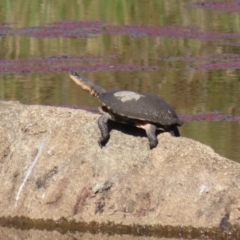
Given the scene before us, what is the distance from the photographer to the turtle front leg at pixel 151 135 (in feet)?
25.0

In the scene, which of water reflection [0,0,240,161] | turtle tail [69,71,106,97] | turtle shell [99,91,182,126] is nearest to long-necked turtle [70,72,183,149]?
turtle shell [99,91,182,126]

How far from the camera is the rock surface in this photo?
7426 mm

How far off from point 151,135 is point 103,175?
453 millimetres

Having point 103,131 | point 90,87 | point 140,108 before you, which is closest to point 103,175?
point 103,131

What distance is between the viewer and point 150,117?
306 inches

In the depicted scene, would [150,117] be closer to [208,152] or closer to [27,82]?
[208,152]

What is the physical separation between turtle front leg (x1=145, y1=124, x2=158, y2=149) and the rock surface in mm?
57

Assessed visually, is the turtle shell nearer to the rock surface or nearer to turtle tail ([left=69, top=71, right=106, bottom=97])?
the rock surface

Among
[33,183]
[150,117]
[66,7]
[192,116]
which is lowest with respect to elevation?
[66,7]

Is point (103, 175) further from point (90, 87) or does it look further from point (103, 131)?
point (90, 87)

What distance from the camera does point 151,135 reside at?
7.66 m

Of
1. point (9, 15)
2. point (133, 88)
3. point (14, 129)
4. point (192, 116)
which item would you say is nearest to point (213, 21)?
point (9, 15)

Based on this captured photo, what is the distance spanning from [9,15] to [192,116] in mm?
9068

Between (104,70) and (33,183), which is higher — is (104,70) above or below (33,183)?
below
